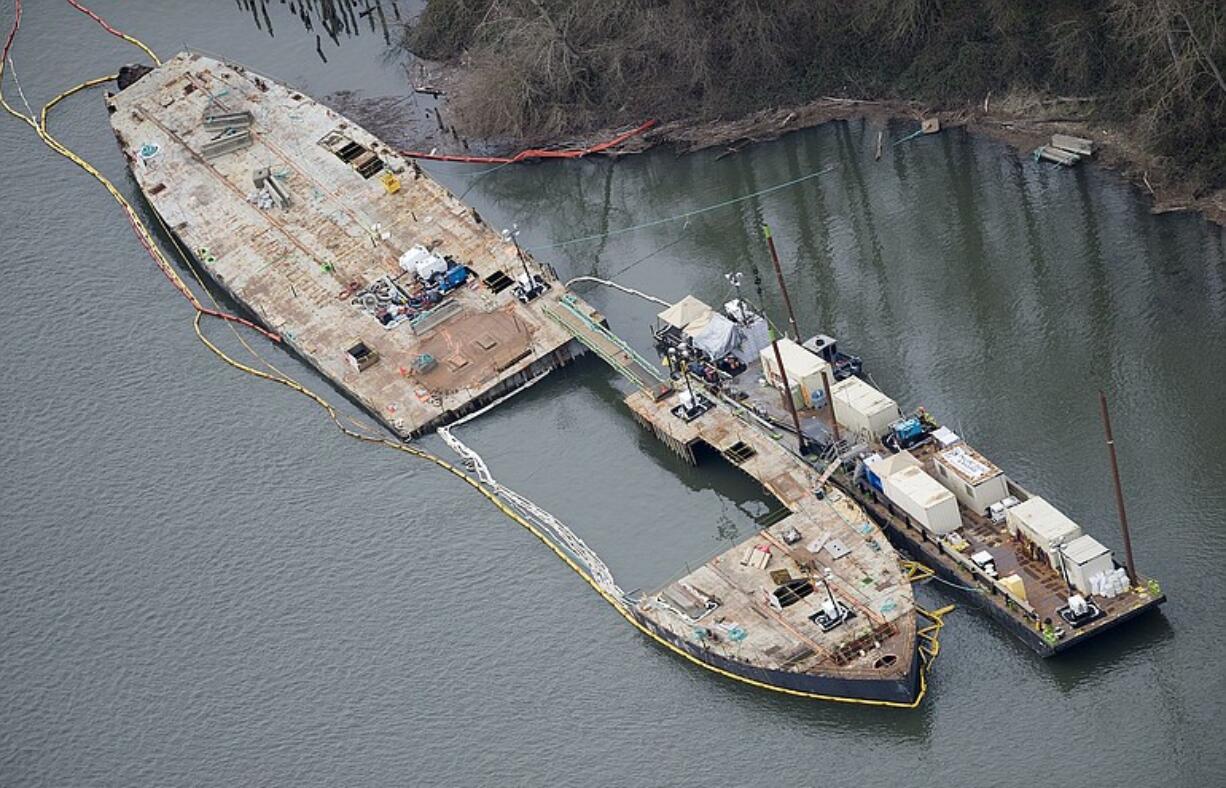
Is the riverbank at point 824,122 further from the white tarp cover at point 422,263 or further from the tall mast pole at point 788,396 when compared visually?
the tall mast pole at point 788,396

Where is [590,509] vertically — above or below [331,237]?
below

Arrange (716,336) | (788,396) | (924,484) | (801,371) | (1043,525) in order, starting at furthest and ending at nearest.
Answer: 1. (716,336)
2. (801,371)
3. (788,396)
4. (924,484)
5. (1043,525)

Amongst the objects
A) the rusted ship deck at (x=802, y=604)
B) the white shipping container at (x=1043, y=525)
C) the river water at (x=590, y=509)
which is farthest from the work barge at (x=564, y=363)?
the river water at (x=590, y=509)

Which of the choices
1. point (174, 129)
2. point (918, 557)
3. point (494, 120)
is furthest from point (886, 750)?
point (174, 129)

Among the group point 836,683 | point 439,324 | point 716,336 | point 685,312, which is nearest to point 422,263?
point 439,324

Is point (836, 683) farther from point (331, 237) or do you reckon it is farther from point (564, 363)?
point (331, 237)

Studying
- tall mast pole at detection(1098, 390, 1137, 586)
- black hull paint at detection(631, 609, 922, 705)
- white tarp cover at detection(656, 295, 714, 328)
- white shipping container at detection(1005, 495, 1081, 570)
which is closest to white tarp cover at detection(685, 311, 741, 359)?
white tarp cover at detection(656, 295, 714, 328)

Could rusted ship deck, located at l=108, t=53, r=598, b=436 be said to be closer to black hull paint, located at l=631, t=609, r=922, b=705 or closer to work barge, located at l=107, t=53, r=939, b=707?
work barge, located at l=107, t=53, r=939, b=707

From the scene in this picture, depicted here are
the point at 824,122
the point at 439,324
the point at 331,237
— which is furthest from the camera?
the point at 824,122
